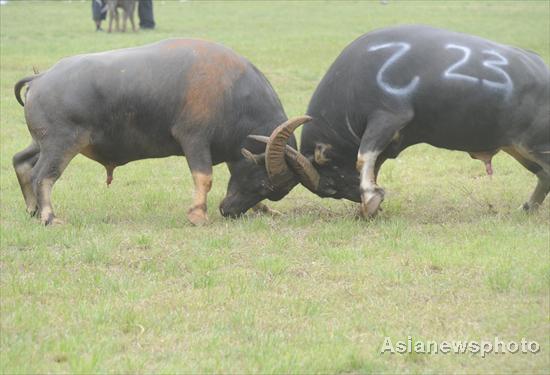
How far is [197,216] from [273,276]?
2.09 meters

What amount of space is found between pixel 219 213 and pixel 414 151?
4.29 metres

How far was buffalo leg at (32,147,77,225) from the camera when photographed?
9172 millimetres

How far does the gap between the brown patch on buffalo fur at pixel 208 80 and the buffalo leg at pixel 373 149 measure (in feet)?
4.39

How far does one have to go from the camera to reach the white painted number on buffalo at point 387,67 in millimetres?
9109

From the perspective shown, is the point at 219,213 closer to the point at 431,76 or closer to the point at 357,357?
the point at 431,76

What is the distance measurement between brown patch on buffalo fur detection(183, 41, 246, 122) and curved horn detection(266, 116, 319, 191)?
0.61 m

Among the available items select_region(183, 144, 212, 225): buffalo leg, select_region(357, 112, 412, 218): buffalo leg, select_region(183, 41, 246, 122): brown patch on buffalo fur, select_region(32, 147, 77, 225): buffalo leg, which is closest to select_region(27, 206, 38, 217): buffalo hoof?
select_region(32, 147, 77, 225): buffalo leg

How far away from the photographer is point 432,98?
358 inches

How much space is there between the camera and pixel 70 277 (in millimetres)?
7258

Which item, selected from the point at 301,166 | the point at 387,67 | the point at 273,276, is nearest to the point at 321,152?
the point at 301,166

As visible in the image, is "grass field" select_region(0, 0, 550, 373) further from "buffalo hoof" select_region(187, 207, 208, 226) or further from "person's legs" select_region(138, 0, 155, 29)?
"person's legs" select_region(138, 0, 155, 29)

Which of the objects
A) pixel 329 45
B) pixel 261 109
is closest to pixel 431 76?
pixel 261 109

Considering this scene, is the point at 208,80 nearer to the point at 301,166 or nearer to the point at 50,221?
the point at 301,166

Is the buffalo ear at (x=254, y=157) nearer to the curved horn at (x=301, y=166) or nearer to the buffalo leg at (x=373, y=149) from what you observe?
the curved horn at (x=301, y=166)
